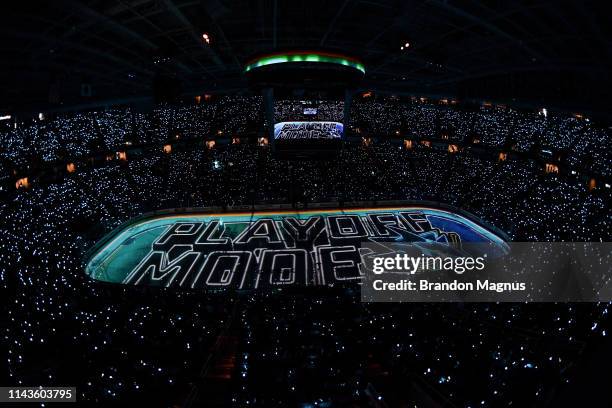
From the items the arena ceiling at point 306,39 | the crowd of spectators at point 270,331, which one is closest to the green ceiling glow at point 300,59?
the arena ceiling at point 306,39

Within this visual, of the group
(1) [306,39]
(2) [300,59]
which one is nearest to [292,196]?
(1) [306,39]

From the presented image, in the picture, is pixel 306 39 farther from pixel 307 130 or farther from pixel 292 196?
pixel 292 196

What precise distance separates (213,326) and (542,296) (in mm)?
10671

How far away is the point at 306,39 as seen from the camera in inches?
917

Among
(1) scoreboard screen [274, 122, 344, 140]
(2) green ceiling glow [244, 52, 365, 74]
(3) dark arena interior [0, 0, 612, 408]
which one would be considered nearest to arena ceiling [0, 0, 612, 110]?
(3) dark arena interior [0, 0, 612, 408]

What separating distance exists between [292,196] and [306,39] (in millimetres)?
11269

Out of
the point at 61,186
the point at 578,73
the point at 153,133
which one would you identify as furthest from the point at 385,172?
the point at 61,186

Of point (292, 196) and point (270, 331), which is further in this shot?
point (292, 196)

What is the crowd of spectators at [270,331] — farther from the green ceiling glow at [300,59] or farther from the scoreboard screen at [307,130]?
the green ceiling glow at [300,59]

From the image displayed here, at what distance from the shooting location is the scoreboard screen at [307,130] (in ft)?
76.9

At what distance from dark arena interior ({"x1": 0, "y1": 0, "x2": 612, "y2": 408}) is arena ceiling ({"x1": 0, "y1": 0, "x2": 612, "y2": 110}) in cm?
17

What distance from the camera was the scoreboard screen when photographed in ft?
76.9

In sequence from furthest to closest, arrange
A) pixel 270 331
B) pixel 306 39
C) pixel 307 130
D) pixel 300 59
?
pixel 307 130, pixel 306 39, pixel 300 59, pixel 270 331

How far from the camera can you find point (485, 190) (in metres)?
28.8
